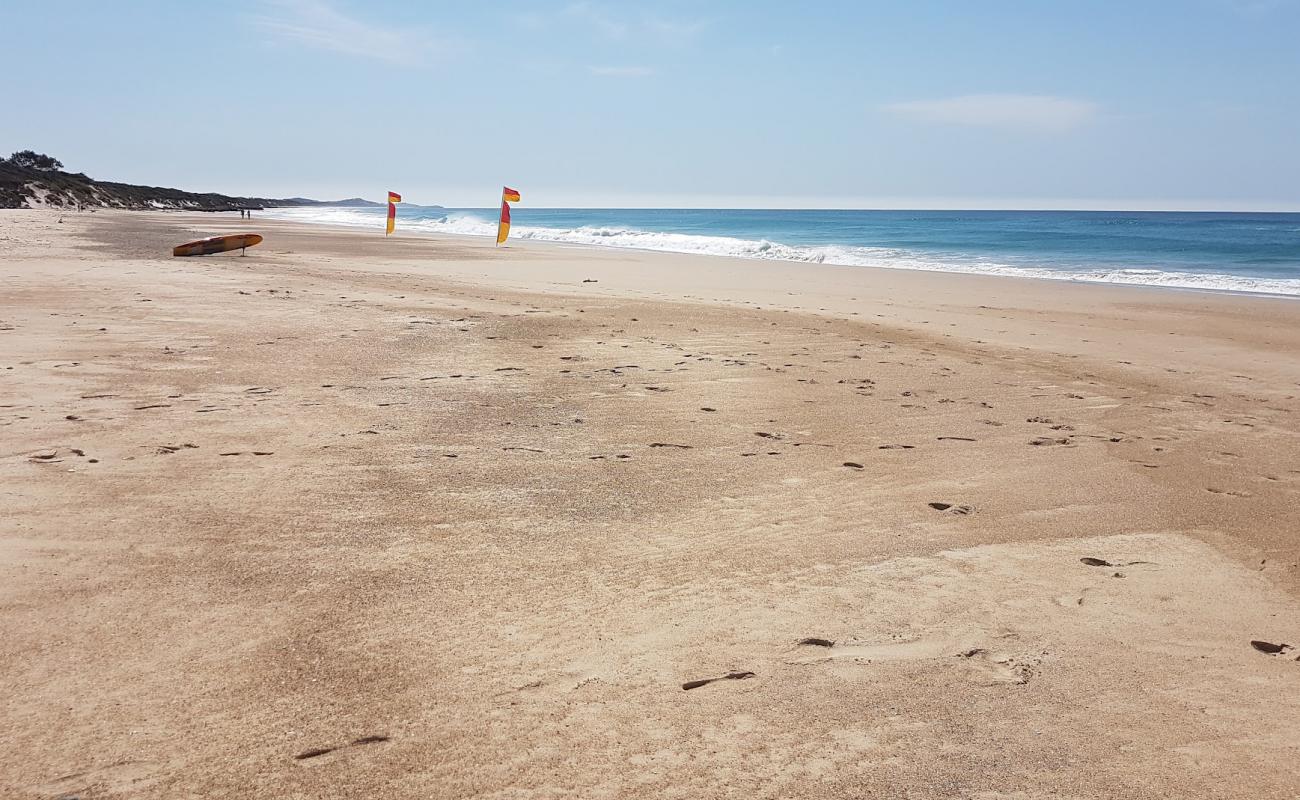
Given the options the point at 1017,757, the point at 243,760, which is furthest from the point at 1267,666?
the point at 243,760

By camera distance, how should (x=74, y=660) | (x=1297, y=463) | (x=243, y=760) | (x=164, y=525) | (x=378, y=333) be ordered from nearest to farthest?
(x=243, y=760) < (x=74, y=660) < (x=164, y=525) < (x=1297, y=463) < (x=378, y=333)

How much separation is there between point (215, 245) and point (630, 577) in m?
21.4

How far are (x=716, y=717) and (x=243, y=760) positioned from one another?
1309 mm

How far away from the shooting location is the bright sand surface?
8.06 feet

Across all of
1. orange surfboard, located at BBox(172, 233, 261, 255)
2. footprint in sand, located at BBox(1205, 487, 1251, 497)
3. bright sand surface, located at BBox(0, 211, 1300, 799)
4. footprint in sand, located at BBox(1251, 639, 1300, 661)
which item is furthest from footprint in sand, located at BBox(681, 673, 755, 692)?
orange surfboard, located at BBox(172, 233, 261, 255)

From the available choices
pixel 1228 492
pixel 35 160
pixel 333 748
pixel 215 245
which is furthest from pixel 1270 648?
pixel 35 160

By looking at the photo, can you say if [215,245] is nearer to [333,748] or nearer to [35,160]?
[333,748]

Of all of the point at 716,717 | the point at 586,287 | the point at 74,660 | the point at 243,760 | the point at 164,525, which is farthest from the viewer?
the point at 586,287

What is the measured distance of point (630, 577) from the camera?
3.69 meters

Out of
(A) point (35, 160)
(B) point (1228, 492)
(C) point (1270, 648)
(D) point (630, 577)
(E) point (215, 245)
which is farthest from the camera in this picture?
(A) point (35, 160)

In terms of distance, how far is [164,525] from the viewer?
4.01m

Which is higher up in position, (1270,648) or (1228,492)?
(1228,492)

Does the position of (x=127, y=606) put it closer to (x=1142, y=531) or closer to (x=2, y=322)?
(x=1142, y=531)

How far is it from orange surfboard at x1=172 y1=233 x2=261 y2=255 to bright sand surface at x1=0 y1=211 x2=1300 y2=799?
1325 centimetres
